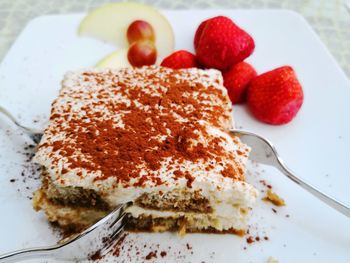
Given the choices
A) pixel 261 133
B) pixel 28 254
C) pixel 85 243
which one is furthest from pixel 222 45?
pixel 28 254

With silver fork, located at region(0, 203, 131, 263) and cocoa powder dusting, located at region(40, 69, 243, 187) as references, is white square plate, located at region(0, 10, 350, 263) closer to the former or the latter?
silver fork, located at region(0, 203, 131, 263)

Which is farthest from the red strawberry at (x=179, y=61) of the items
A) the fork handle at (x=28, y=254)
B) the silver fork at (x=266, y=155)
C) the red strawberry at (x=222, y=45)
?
the fork handle at (x=28, y=254)

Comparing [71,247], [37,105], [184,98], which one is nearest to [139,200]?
[71,247]

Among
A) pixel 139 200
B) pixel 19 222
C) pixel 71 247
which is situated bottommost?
pixel 19 222

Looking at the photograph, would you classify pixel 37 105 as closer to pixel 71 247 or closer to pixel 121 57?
pixel 121 57

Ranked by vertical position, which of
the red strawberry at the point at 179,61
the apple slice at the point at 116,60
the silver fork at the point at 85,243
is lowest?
the silver fork at the point at 85,243

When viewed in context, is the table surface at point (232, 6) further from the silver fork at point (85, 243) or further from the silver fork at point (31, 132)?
the silver fork at point (85, 243)
